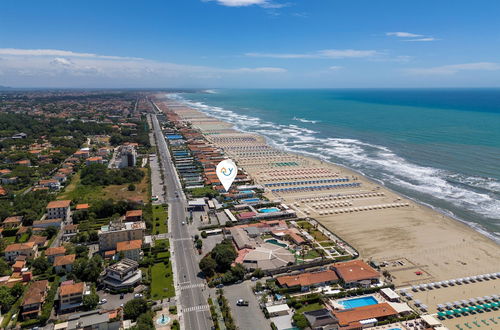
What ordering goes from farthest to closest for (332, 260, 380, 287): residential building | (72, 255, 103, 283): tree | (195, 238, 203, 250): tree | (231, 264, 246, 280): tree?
1. (195, 238, 203, 250): tree
2. (231, 264, 246, 280): tree
3. (332, 260, 380, 287): residential building
4. (72, 255, 103, 283): tree

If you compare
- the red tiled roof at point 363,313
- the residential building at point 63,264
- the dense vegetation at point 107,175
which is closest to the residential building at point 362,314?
the red tiled roof at point 363,313

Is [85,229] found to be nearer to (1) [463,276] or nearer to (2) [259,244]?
(2) [259,244]

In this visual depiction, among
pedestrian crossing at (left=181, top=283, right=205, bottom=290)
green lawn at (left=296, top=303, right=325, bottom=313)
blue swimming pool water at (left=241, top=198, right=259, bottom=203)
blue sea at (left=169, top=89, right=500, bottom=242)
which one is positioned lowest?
green lawn at (left=296, top=303, right=325, bottom=313)

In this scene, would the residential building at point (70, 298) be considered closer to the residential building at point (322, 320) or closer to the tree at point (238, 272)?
the tree at point (238, 272)

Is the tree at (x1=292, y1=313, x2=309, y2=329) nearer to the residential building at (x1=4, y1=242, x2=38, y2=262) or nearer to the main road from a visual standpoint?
the main road

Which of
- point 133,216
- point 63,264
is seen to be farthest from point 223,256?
point 133,216

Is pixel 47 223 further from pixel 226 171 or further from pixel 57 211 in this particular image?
pixel 226 171

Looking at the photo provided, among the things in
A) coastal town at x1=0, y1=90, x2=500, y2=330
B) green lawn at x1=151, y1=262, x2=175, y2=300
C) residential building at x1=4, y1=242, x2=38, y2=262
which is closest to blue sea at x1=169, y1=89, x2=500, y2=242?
coastal town at x1=0, y1=90, x2=500, y2=330
